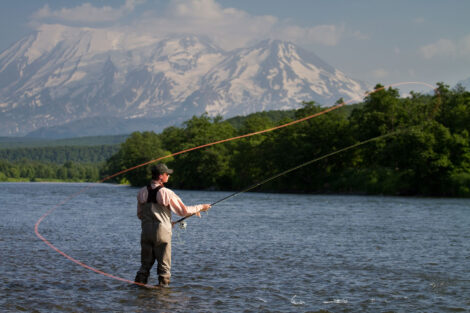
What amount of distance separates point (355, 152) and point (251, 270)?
54.4 m

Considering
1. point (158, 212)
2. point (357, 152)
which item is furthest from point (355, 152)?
point (158, 212)

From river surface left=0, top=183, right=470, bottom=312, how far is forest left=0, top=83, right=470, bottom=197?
19.6 m

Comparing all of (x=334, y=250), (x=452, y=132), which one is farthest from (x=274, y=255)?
(x=452, y=132)

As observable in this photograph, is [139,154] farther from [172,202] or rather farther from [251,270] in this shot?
[172,202]

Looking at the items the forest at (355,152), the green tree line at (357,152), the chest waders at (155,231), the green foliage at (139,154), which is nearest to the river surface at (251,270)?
the chest waders at (155,231)

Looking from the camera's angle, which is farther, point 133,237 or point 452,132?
point 452,132

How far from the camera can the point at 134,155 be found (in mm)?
99938

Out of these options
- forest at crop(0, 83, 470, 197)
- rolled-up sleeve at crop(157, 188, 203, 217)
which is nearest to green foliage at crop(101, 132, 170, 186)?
forest at crop(0, 83, 470, 197)

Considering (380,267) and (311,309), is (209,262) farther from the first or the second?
(311,309)

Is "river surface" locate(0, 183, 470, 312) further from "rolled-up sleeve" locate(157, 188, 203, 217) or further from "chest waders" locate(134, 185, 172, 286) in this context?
"rolled-up sleeve" locate(157, 188, 203, 217)

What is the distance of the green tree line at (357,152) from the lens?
51469mm

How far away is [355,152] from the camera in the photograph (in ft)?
214

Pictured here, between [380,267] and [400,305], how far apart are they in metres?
3.62

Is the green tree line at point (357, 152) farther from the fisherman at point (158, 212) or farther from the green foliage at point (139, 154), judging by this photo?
the fisherman at point (158, 212)
